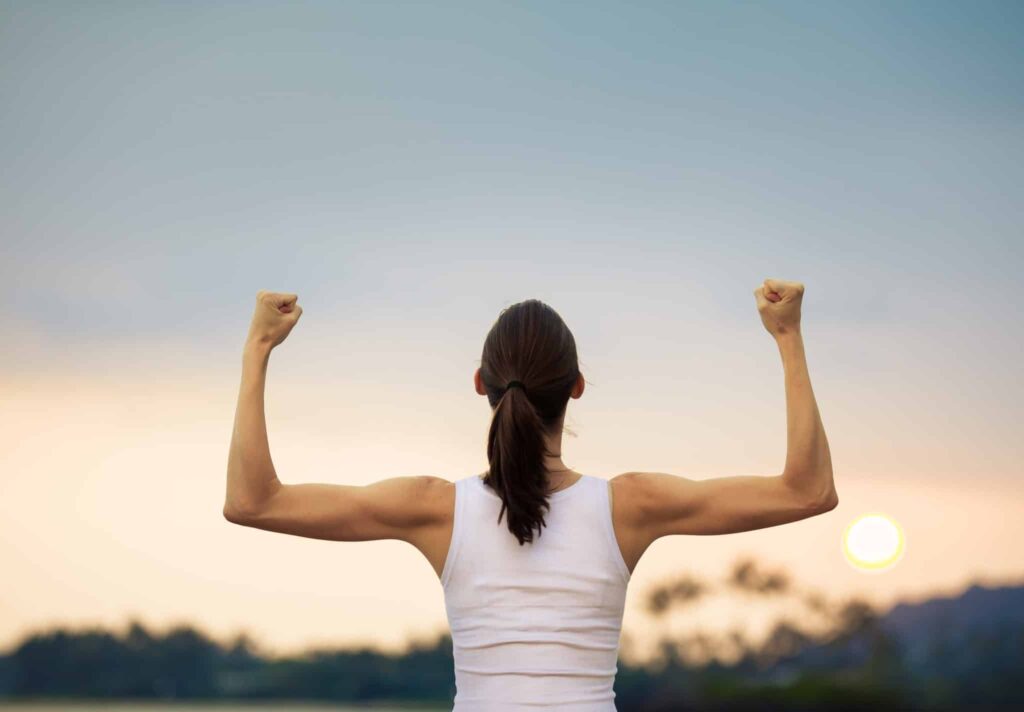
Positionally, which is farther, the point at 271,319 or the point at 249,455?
the point at 271,319

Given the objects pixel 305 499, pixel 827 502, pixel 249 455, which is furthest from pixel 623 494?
pixel 249 455

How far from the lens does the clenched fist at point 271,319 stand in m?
2.64

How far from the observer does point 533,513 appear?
8.24 feet

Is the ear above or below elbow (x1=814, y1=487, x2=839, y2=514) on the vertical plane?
above

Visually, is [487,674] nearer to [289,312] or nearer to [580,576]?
[580,576]

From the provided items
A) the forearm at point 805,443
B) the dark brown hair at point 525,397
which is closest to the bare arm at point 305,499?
the dark brown hair at point 525,397

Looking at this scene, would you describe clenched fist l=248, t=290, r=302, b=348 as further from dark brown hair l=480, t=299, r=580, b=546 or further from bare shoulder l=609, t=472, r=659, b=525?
bare shoulder l=609, t=472, r=659, b=525

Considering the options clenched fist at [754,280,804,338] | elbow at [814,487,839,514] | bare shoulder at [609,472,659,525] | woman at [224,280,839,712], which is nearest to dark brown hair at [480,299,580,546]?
woman at [224,280,839,712]

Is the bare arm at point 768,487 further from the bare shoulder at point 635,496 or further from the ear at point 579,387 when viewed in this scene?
the ear at point 579,387

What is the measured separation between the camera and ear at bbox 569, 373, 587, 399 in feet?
8.90

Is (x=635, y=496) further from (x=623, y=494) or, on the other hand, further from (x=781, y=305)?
(x=781, y=305)

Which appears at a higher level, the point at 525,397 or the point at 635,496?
the point at 525,397

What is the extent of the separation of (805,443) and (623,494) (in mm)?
380

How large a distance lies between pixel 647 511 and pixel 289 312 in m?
0.86
